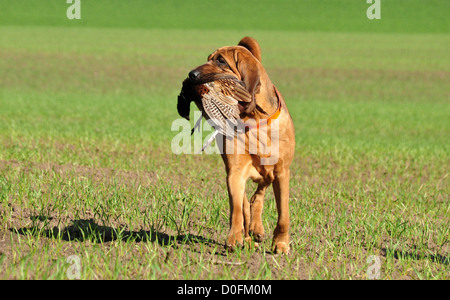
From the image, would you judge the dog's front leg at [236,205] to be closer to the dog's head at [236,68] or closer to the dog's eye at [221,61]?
the dog's head at [236,68]

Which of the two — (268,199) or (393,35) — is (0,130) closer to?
(268,199)

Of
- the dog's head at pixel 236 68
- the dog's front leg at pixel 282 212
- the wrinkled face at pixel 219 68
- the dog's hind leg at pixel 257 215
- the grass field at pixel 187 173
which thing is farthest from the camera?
the dog's hind leg at pixel 257 215

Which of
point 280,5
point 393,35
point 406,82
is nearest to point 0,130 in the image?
point 406,82

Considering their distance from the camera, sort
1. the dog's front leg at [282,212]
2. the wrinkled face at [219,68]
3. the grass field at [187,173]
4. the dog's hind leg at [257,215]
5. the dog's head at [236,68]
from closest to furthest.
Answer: the wrinkled face at [219,68], the dog's head at [236,68], the grass field at [187,173], the dog's front leg at [282,212], the dog's hind leg at [257,215]

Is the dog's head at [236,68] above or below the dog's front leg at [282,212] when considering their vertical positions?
above

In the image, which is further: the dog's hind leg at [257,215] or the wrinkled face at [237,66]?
the dog's hind leg at [257,215]

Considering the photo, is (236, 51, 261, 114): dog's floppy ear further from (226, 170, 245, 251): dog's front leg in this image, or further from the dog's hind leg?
the dog's hind leg

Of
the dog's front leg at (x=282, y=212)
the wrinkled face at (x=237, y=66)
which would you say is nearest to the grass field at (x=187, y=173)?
the dog's front leg at (x=282, y=212)

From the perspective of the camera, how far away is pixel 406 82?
31.1 meters

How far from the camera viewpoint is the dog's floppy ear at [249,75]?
16.5 ft

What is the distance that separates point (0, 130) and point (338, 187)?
7.62 meters

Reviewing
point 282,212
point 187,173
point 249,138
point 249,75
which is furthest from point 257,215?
point 187,173

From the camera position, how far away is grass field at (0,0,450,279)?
539 cm

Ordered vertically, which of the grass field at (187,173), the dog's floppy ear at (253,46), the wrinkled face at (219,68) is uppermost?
the dog's floppy ear at (253,46)
